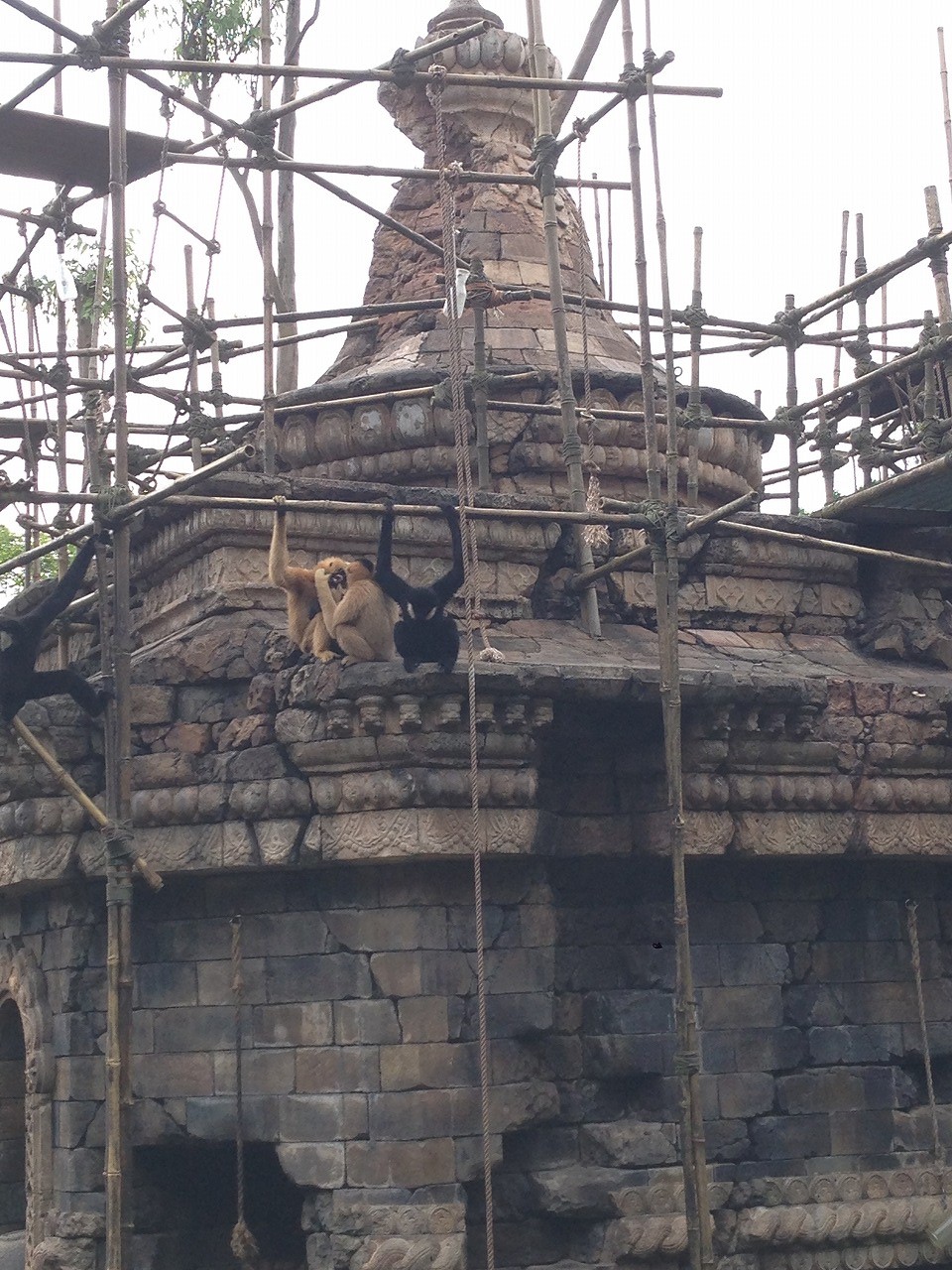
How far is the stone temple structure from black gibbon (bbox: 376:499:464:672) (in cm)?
15

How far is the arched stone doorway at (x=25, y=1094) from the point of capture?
36.4 ft

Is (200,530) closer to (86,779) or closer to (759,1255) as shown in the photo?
(86,779)

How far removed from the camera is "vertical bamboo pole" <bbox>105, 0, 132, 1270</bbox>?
9.64 metres

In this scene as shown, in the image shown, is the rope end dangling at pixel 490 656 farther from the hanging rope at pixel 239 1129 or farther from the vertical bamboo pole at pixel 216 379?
the vertical bamboo pole at pixel 216 379

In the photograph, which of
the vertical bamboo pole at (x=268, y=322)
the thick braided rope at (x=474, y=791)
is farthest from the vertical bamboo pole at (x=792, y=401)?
the vertical bamboo pole at (x=268, y=322)

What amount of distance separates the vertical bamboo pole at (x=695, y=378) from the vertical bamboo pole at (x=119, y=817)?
4.50 metres

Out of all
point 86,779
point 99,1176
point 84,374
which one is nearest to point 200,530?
point 86,779

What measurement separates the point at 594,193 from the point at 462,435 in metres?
6.99

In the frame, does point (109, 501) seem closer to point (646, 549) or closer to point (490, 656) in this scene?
point (490, 656)

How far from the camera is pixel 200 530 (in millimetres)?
11094

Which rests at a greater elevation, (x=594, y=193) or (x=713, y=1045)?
(x=594, y=193)

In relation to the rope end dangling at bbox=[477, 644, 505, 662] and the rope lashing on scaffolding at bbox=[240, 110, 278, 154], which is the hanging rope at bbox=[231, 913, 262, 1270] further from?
the rope lashing on scaffolding at bbox=[240, 110, 278, 154]

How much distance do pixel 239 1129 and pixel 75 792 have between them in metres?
2.00

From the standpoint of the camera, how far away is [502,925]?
1055cm
